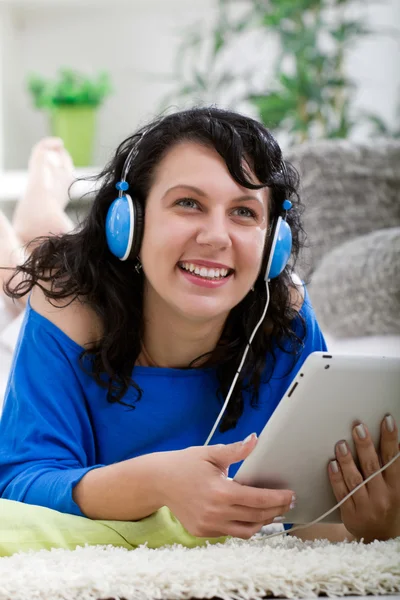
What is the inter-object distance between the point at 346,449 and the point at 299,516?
0.36 ft

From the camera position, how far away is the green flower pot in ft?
10.5

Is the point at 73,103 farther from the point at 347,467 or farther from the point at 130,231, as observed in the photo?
the point at 347,467

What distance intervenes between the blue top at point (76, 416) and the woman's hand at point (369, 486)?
0.90 feet

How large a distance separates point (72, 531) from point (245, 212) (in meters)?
0.45

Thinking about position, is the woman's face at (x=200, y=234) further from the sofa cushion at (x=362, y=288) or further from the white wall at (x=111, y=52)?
the white wall at (x=111, y=52)

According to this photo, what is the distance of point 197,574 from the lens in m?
0.79

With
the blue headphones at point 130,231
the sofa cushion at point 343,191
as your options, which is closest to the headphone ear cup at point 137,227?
the blue headphones at point 130,231

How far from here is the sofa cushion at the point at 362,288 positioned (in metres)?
1.91

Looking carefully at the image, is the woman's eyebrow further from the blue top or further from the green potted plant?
the green potted plant

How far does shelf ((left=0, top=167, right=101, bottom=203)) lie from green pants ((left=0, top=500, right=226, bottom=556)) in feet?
5.40

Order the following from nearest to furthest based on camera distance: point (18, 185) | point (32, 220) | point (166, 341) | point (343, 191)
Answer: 1. point (166, 341)
2. point (32, 220)
3. point (343, 191)
4. point (18, 185)

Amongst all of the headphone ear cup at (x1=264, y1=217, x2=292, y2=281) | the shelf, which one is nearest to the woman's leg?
the shelf

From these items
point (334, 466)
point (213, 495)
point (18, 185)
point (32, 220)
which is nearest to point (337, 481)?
point (334, 466)

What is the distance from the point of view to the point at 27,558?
87 centimetres
